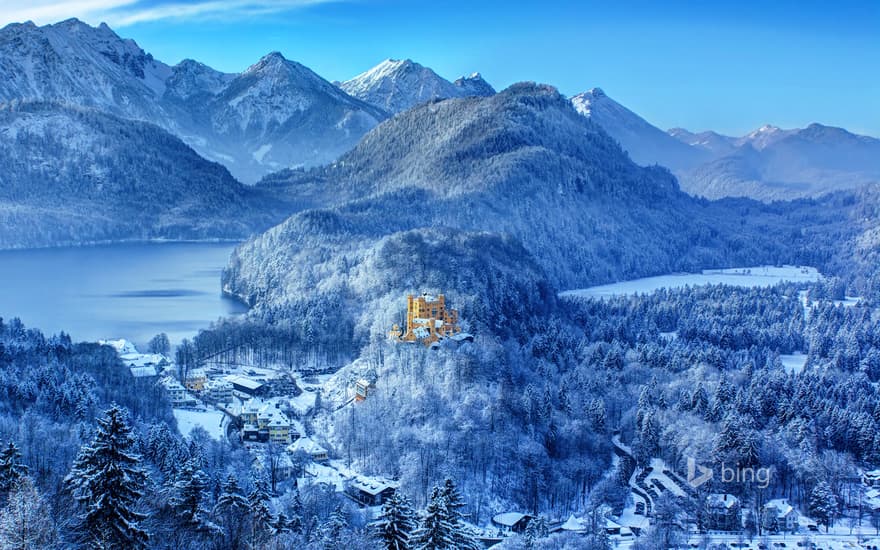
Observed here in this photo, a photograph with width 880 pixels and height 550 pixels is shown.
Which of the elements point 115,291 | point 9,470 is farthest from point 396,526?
point 115,291

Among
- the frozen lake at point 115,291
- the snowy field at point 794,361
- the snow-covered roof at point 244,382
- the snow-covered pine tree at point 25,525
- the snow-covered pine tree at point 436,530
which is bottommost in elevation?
the snowy field at point 794,361

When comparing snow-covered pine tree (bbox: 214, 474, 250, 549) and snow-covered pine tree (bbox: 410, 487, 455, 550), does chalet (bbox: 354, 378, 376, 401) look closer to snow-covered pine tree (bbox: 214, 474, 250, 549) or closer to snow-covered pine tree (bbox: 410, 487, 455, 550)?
snow-covered pine tree (bbox: 214, 474, 250, 549)

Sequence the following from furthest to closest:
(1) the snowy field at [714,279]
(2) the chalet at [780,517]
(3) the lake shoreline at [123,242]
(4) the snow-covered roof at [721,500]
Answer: (3) the lake shoreline at [123,242]
(1) the snowy field at [714,279]
(4) the snow-covered roof at [721,500]
(2) the chalet at [780,517]

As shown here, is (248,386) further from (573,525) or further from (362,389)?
(573,525)

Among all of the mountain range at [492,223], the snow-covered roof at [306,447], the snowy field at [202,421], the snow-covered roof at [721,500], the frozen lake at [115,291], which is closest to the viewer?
the snow-covered roof at [721,500]

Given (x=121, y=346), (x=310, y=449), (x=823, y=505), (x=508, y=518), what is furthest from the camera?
(x=121, y=346)

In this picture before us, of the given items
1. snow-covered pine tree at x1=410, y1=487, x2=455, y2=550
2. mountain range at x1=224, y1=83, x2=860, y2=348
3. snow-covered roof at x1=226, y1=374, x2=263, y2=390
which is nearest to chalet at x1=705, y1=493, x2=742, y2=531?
snow-covered pine tree at x1=410, y1=487, x2=455, y2=550

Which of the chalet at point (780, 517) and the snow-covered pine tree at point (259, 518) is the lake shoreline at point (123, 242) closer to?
the chalet at point (780, 517)

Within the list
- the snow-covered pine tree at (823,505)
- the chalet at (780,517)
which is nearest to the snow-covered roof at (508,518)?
the chalet at (780,517)
